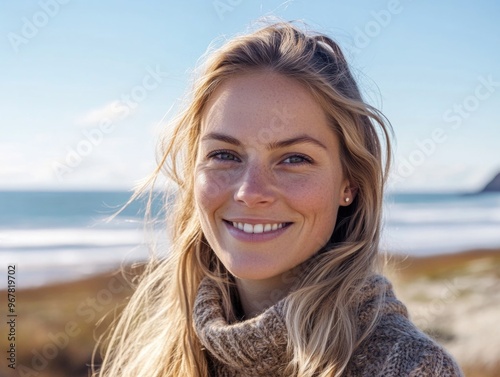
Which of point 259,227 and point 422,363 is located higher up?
point 259,227

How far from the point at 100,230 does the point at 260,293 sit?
14.6m

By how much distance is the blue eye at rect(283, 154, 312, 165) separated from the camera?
1978mm

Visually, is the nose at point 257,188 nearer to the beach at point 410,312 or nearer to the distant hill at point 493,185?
the beach at point 410,312

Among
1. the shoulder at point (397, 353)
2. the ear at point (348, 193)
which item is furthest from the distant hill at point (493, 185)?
the shoulder at point (397, 353)

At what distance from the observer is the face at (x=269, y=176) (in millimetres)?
1959

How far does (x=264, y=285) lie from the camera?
7.07 ft

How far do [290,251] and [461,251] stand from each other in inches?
522

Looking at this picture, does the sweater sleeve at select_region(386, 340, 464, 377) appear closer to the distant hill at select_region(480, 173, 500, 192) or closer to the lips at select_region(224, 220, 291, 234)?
the lips at select_region(224, 220, 291, 234)

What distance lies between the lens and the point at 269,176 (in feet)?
6.47

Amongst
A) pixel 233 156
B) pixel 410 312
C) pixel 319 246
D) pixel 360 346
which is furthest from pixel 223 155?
pixel 410 312

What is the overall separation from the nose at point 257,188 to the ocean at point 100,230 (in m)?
0.52

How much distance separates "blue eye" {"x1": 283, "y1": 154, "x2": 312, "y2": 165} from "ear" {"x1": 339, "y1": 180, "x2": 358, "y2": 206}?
0.19 metres

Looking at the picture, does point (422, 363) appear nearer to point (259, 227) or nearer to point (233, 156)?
point (259, 227)

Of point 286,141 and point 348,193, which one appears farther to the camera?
point 348,193
